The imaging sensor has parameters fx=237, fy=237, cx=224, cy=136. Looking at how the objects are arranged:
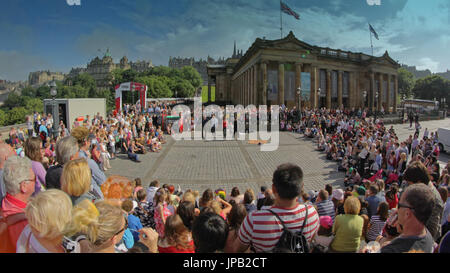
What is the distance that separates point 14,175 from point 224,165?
10.9m

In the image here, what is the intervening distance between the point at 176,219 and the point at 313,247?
1624mm

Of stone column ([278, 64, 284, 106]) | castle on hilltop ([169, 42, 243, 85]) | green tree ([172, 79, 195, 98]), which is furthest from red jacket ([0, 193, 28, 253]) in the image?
castle on hilltop ([169, 42, 243, 85])

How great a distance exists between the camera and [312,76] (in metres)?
39.6

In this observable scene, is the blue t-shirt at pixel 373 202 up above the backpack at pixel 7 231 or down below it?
below

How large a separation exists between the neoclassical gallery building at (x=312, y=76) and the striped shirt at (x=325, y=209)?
98.7 ft

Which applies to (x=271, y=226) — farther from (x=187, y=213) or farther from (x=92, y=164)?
(x=92, y=164)

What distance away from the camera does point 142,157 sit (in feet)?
48.9

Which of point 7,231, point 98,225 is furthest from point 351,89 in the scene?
point 7,231

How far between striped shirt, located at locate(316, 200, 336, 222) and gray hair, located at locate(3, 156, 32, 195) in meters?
4.76

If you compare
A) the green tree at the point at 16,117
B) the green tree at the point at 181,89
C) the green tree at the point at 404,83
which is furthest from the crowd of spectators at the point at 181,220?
the green tree at the point at 404,83

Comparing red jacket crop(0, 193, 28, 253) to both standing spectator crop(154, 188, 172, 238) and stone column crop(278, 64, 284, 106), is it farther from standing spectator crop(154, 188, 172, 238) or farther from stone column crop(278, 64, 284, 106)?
stone column crop(278, 64, 284, 106)

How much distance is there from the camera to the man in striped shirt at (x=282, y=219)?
86.0 inches

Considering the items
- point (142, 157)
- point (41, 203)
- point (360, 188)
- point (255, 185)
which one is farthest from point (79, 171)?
point (142, 157)

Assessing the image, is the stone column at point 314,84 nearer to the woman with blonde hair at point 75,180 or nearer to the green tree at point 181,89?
the woman with blonde hair at point 75,180
